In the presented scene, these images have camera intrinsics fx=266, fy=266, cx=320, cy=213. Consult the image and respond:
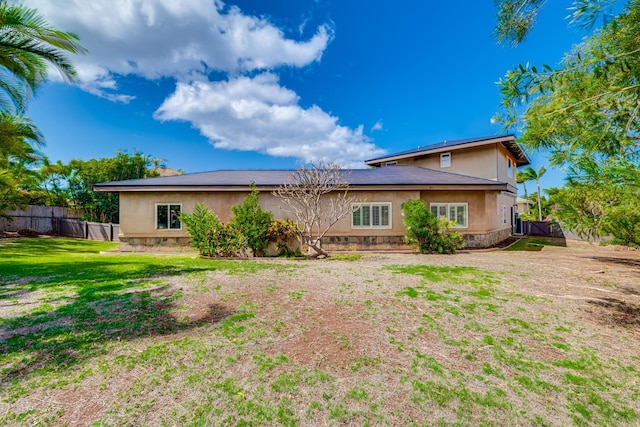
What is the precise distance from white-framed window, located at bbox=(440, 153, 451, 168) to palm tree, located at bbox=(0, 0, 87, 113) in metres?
20.1

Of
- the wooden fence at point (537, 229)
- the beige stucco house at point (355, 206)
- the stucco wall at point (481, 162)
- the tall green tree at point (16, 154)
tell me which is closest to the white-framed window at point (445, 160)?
the stucco wall at point (481, 162)

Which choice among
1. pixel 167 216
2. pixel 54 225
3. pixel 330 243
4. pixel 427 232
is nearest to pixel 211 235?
pixel 167 216

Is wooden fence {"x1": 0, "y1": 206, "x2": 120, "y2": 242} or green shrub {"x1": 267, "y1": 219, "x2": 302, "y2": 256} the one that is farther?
wooden fence {"x1": 0, "y1": 206, "x2": 120, "y2": 242}

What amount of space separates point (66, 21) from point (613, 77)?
44.2 ft

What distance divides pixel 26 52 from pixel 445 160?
849 inches

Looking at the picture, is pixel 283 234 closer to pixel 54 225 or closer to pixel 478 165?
pixel 478 165

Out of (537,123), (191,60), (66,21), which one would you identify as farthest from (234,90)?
(537,123)

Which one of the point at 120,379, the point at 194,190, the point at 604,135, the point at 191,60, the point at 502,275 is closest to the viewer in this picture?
the point at 120,379

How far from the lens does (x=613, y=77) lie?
3971 millimetres

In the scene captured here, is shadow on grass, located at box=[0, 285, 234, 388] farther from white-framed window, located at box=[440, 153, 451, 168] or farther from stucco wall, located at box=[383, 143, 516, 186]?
white-framed window, located at box=[440, 153, 451, 168]

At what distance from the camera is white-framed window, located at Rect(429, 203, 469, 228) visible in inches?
569

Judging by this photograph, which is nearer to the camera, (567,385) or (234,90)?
(567,385)

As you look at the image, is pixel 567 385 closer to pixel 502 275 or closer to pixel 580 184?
pixel 580 184

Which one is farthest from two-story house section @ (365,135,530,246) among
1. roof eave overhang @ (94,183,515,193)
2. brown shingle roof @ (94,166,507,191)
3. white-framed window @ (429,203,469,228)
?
brown shingle roof @ (94,166,507,191)
